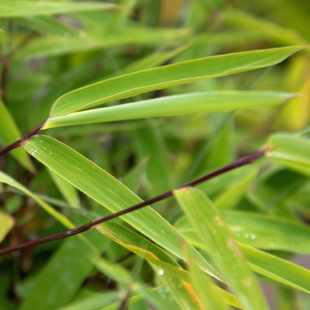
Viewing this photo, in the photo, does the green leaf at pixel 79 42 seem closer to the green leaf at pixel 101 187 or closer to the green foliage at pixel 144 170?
the green foliage at pixel 144 170

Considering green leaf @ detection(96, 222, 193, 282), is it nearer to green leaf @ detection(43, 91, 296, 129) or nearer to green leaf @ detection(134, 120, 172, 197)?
green leaf @ detection(43, 91, 296, 129)

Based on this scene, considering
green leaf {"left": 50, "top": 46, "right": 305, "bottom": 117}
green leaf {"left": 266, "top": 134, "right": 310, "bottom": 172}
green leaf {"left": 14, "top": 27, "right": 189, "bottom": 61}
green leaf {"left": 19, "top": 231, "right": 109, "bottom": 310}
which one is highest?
green leaf {"left": 14, "top": 27, "right": 189, "bottom": 61}

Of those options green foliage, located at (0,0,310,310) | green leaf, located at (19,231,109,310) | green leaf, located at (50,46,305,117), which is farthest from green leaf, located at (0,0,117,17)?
green leaf, located at (19,231,109,310)

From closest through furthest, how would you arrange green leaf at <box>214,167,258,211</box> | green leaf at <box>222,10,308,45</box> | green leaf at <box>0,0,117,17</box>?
green leaf at <box>0,0,117,17</box>
green leaf at <box>214,167,258,211</box>
green leaf at <box>222,10,308,45</box>

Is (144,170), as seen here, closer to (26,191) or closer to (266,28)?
(26,191)

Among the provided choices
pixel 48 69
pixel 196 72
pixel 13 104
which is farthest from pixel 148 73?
pixel 48 69

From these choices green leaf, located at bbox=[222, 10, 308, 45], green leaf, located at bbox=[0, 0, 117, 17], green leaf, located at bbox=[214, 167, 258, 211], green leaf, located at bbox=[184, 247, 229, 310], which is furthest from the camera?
green leaf, located at bbox=[222, 10, 308, 45]

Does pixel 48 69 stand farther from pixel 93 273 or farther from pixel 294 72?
pixel 294 72

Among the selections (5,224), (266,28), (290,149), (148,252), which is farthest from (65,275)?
(266,28)
